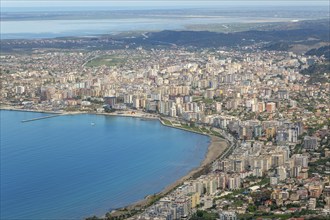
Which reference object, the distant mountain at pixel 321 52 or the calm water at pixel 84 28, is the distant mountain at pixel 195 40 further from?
the calm water at pixel 84 28

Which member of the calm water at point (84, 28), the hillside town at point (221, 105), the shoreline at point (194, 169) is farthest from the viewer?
the calm water at point (84, 28)

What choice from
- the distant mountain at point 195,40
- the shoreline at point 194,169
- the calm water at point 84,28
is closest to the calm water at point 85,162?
the shoreline at point 194,169

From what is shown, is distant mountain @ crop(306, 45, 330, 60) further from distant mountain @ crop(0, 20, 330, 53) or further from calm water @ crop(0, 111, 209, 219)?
calm water @ crop(0, 111, 209, 219)

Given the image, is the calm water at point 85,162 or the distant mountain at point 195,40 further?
the distant mountain at point 195,40

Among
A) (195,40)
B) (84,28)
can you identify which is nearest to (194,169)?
(195,40)

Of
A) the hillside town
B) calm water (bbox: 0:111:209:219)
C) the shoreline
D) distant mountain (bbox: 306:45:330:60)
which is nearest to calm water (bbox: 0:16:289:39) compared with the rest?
the hillside town

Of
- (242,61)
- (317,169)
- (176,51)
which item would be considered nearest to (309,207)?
(317,169)

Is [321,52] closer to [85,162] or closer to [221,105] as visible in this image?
[221,105]
